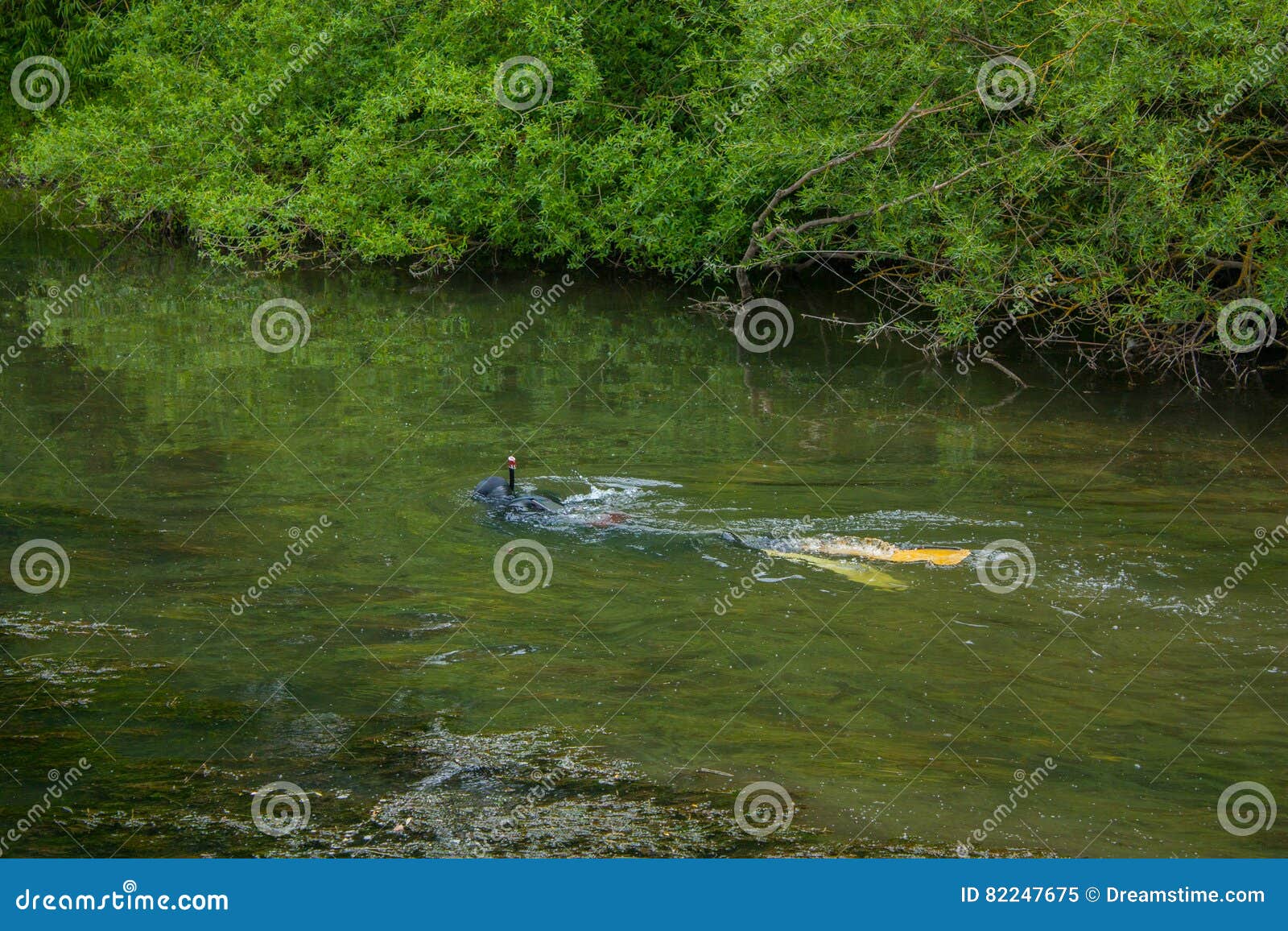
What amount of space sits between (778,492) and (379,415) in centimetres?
419

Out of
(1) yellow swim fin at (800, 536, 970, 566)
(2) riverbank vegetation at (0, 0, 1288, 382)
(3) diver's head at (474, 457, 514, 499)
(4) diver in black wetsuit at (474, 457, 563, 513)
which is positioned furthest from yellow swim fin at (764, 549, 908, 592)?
(2) riverbank vegetation at (0, 0, 1288, 382)

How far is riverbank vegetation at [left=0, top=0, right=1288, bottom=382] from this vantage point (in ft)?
38.6

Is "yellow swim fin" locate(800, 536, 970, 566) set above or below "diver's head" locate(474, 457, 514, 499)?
below

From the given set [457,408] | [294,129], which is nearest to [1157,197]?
[457,408]

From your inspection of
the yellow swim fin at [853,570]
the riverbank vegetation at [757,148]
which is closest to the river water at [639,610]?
the yellow swim fin at [853,570]

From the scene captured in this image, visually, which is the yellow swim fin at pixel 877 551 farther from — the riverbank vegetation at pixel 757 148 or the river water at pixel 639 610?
the riverbank vegetation at pixel 757 148

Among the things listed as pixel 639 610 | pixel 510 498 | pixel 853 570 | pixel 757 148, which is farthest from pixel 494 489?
pixel 757 148

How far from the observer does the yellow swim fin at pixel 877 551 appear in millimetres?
8500

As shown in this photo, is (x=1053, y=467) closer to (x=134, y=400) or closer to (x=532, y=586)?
(x=532, y=586)

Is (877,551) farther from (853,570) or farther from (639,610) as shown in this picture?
(639,610)

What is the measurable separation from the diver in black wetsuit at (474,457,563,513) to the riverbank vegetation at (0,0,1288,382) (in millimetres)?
5180

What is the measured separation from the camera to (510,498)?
31.0 feet

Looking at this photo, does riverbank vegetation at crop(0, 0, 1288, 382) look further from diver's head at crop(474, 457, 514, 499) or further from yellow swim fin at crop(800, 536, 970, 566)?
diver's head at crop(474, 457, 514, 499)

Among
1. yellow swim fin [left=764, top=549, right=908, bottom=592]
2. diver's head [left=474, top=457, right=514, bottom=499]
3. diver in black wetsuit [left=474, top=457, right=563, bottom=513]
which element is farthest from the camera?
diver's head [left=474, top=457, right=514, bottom=499]
